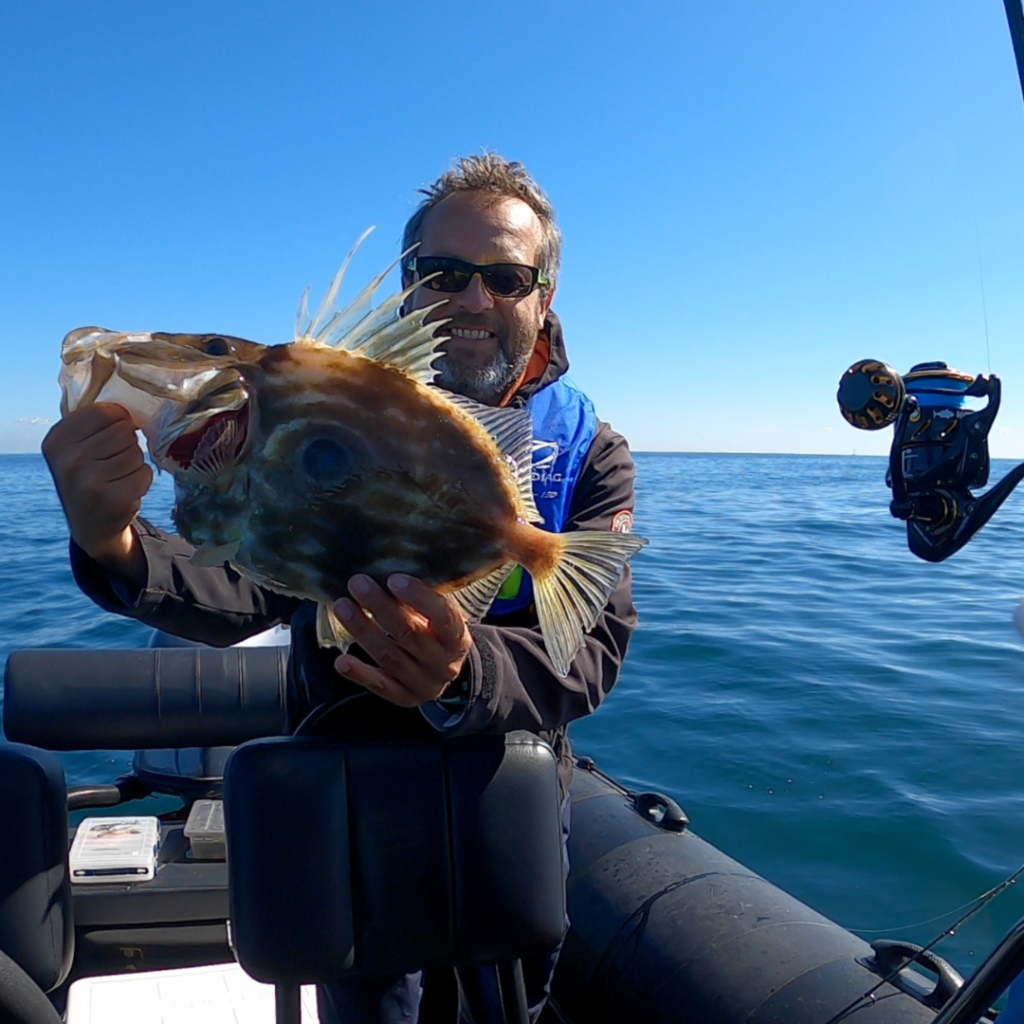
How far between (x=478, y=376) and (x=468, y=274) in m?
0.28

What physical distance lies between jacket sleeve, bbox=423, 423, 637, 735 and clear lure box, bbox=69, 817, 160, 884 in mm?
2303

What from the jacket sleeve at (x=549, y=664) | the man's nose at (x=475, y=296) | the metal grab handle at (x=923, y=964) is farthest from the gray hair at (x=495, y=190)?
the metal grab handle at (x=923, y=964)

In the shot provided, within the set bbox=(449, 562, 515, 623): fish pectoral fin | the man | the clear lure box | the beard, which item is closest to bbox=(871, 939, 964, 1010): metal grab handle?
the man

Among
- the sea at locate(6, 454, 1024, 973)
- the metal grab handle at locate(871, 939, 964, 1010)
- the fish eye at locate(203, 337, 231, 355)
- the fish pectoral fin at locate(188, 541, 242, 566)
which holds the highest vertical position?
the fish eye at locate(203, 337, 231, 355)

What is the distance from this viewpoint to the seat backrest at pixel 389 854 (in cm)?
226

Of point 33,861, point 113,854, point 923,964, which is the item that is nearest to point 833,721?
point 923,964

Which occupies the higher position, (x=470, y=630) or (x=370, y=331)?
(x=370, y=331)

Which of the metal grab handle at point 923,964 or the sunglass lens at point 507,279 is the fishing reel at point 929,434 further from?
the metal grab handle at point 923,964

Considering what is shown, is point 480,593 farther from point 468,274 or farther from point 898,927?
point 898,927

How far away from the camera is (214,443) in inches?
67.0

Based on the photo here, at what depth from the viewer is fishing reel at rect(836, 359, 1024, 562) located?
218 centimetres

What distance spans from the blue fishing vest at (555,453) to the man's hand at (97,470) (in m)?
1.01

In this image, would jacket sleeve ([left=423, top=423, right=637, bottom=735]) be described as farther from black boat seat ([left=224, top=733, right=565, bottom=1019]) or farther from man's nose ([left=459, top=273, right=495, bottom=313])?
man's nose ([left=459, top=273, right=495, bottom=313])

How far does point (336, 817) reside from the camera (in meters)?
2.31
